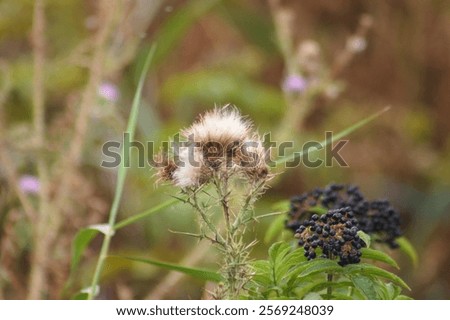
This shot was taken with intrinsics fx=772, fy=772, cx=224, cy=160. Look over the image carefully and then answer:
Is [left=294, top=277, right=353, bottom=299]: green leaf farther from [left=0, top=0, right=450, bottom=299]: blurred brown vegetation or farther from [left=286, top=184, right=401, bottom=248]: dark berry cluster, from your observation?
[left=0, top=0, right=450, bottom=299]: blurred brown vegetation

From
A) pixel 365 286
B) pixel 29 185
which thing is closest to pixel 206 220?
pixel 365 286

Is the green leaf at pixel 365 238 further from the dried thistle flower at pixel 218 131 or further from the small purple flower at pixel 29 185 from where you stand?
the small purple flower at pixel 29 185

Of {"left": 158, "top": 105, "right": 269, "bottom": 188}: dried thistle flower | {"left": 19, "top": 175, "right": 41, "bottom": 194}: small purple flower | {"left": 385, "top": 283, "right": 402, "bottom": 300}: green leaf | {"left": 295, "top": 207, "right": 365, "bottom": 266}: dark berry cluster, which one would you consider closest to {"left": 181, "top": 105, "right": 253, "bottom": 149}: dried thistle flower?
{"left": 158, "top": 105, "right": 269, "bottom": 188}: dried thistle flower

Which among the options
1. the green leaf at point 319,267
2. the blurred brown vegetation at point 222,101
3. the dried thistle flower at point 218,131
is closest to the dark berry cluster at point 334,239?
the green leaf at point 319,267

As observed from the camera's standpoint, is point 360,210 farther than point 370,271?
Yes

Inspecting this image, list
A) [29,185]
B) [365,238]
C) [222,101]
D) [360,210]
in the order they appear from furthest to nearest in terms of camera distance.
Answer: [222,101] → [29,185] → [360,210] → [365,238]

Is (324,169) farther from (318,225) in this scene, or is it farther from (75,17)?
(318,225)

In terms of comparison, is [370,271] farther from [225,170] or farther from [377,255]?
[225,170]
